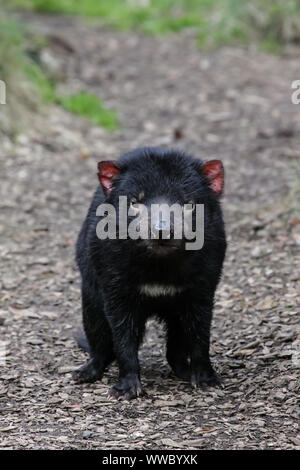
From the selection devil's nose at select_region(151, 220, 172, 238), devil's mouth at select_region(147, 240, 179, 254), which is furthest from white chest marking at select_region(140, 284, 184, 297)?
devil's nose at select_region(151, 220, 172, 238)

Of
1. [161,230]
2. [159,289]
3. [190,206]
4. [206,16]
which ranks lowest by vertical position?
[159,289]

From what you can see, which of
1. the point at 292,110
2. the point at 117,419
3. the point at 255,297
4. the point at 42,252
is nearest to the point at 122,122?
the point at 292,110

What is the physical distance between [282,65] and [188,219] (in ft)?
27.7

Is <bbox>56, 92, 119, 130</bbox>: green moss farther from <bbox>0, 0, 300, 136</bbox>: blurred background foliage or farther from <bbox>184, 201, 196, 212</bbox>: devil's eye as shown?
<bbox>184, 201, 196, 212</bbox>: devil's eye

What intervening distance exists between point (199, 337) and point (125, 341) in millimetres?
352

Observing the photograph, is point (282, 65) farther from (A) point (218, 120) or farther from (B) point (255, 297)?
(B) point (255, 297)

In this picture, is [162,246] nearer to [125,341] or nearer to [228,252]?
[125,341]

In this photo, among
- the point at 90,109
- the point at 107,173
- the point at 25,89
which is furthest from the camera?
the point at 90,109

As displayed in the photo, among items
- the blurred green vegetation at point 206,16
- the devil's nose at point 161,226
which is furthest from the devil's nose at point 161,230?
the blurred green vegetation at point 206,16

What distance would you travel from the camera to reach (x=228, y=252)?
258 inches

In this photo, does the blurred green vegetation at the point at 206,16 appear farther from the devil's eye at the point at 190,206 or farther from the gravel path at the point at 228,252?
the devil's eye at the point at 190,206

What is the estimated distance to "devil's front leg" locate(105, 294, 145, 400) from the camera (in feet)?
14.2

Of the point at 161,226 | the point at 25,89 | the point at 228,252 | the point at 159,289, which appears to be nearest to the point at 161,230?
the point at 161,226
